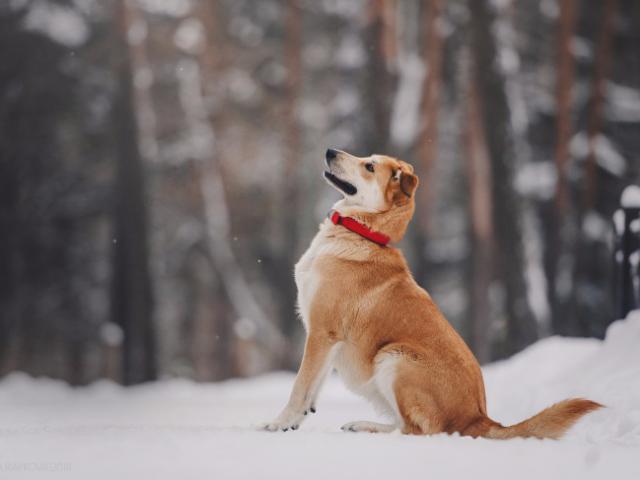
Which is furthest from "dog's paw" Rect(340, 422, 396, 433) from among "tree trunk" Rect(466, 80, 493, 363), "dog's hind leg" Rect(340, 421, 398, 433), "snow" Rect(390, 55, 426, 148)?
"snow" Rect(390, 55, 426, 148)

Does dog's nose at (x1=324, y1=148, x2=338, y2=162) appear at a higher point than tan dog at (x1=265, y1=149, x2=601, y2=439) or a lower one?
higher

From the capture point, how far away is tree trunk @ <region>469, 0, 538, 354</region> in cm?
947

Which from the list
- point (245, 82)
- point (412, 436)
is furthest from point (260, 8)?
point (412, 436)

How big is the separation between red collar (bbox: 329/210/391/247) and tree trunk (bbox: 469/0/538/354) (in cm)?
577

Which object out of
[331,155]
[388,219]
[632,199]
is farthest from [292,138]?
[388,219]

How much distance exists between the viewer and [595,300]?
11.5 meters

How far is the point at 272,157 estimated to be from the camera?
12.8 m

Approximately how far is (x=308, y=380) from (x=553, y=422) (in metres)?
1.27

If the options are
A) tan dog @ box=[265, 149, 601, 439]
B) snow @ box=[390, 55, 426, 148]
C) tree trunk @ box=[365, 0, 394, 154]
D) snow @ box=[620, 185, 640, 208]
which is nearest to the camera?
tan dog @ box=[265, 149, 601, 439]

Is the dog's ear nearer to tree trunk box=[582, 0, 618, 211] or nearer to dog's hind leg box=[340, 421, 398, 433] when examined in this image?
dog's hind leg box=[340, 421, 398, 433]

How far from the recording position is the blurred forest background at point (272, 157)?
10398mm

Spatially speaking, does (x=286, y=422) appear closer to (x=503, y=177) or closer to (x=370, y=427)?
(x=370, y=427)

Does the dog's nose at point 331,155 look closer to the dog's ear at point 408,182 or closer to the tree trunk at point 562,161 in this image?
the dog's ear at point 408,182

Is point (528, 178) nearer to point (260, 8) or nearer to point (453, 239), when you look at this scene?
point (453, 239)
